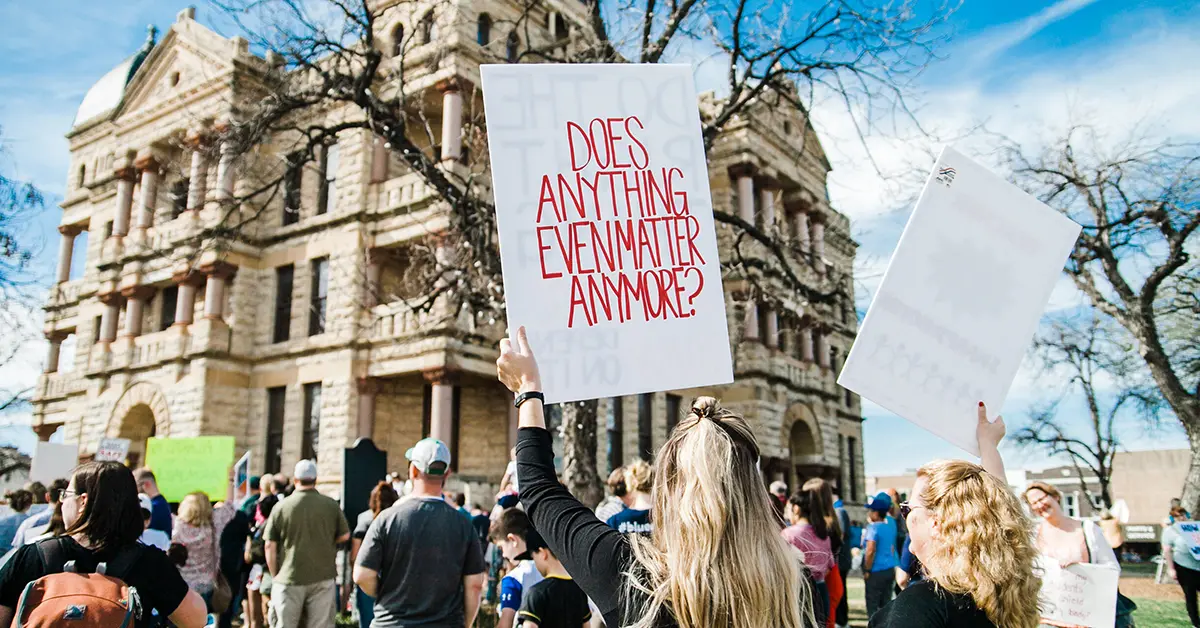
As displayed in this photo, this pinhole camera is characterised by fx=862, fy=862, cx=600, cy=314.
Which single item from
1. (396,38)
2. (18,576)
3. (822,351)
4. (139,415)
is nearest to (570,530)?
(18,576)


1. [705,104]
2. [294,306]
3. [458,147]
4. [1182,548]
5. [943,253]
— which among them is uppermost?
[705,104]

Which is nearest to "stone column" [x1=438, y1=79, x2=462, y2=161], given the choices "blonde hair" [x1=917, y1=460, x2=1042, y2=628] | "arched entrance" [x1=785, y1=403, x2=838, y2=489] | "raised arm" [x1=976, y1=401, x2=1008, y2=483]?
"arched entrance" [x1=785, y1=403, x2=838, y2=489]

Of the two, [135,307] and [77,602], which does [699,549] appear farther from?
[135,307]

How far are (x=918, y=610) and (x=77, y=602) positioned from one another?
9.54 feet

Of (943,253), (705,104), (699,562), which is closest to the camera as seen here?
(699,562)

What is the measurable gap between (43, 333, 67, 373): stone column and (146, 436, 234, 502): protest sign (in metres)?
19.5

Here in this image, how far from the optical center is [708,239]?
3.22 m

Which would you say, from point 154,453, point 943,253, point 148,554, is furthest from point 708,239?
point 154,453

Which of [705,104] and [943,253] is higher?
[705,104]

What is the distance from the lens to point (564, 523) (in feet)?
7.18

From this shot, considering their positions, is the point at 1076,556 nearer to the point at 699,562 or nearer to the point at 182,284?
the point at 699,562

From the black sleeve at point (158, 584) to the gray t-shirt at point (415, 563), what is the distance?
166 cm

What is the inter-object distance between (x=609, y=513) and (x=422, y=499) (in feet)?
7.34

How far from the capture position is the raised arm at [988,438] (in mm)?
3272
